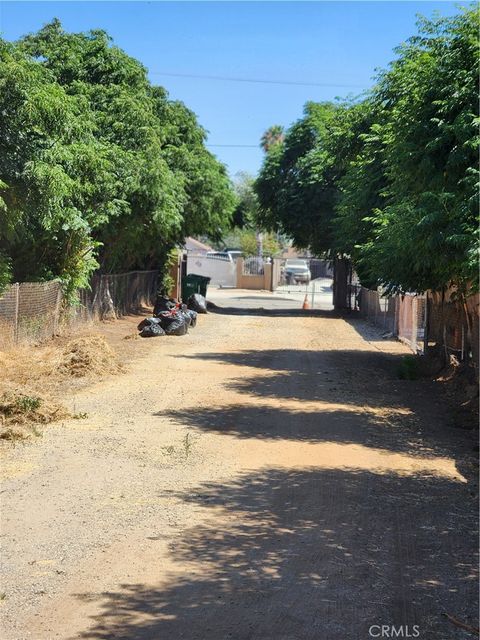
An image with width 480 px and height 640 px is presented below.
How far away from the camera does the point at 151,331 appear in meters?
22.8

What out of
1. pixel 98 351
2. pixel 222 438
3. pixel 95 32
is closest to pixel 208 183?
pixel 95 32

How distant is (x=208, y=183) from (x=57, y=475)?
24998 mm

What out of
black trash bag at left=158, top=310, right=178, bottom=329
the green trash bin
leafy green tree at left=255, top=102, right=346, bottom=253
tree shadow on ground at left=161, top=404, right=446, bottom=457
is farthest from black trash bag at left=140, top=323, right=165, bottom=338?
the green trash bin

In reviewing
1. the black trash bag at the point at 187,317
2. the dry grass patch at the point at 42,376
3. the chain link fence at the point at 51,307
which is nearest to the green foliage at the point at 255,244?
the chain link fence at the point at 51,307

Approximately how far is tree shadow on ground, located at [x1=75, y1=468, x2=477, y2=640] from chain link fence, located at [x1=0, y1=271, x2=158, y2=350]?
31.1 ft

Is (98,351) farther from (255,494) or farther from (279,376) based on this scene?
(255,494)

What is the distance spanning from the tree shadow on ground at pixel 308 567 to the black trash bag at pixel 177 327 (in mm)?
15183

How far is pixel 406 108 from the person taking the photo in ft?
40.1

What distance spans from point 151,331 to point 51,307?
3784 mm

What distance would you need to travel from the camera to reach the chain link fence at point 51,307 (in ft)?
54.2

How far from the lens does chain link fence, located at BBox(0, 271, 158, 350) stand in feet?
54.2

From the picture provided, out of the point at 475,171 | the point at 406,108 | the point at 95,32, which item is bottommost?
the point at 475,171

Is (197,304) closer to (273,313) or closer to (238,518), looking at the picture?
(273,313)

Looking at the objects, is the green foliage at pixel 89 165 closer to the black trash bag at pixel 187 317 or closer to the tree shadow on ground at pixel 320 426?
the black trash bag at pixel 187 317
